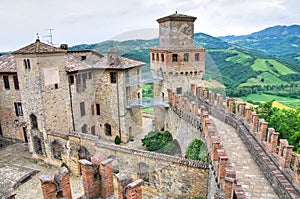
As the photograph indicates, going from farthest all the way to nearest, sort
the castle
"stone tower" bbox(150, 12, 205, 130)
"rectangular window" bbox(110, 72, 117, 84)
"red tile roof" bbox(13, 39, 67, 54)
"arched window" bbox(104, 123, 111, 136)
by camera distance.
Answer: "arched window" bbox(104, 123, 111, 136), "rectangular window" bbox(110, 72, 117, 84), "stone tower" bbox(150, 12, 205, 130), "red tile roof" bbox(13, 39, 67, 54), the castle

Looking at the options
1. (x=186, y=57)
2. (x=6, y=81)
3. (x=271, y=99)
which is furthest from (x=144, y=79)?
(x=271, y=99)

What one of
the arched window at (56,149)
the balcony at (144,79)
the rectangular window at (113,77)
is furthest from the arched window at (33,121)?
the balcony at (144,79)

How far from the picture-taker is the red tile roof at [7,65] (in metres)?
21.1

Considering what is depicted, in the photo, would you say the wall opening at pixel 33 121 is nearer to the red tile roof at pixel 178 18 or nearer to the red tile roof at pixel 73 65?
the red tile roof at pixel 73 65

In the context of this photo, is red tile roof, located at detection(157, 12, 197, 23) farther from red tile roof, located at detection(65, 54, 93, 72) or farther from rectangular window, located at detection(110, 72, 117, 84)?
red tile roof, located at detection(65, 54, 93, 72)

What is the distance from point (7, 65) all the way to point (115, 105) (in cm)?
1120

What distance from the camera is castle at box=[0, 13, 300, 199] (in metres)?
14.6

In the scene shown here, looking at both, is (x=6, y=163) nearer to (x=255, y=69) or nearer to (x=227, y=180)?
(x=227, y=180)

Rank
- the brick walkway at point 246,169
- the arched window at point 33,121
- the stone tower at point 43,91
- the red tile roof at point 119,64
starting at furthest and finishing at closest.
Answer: the red tile roof at point 119,64
the arched window at point 33,121
the stone tower at point 43,91
the brick walkway at point 246,169

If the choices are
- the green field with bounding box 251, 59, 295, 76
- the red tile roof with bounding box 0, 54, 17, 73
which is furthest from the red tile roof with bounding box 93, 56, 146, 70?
the green field with bounding box 251, 59, 295, 76

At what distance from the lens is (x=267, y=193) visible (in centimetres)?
850

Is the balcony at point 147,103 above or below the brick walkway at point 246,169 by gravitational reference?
above

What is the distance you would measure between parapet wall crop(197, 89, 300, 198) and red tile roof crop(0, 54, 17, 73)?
19492 mm

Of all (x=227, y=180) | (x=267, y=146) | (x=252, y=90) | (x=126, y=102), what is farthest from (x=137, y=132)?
(x=252, y=90)
